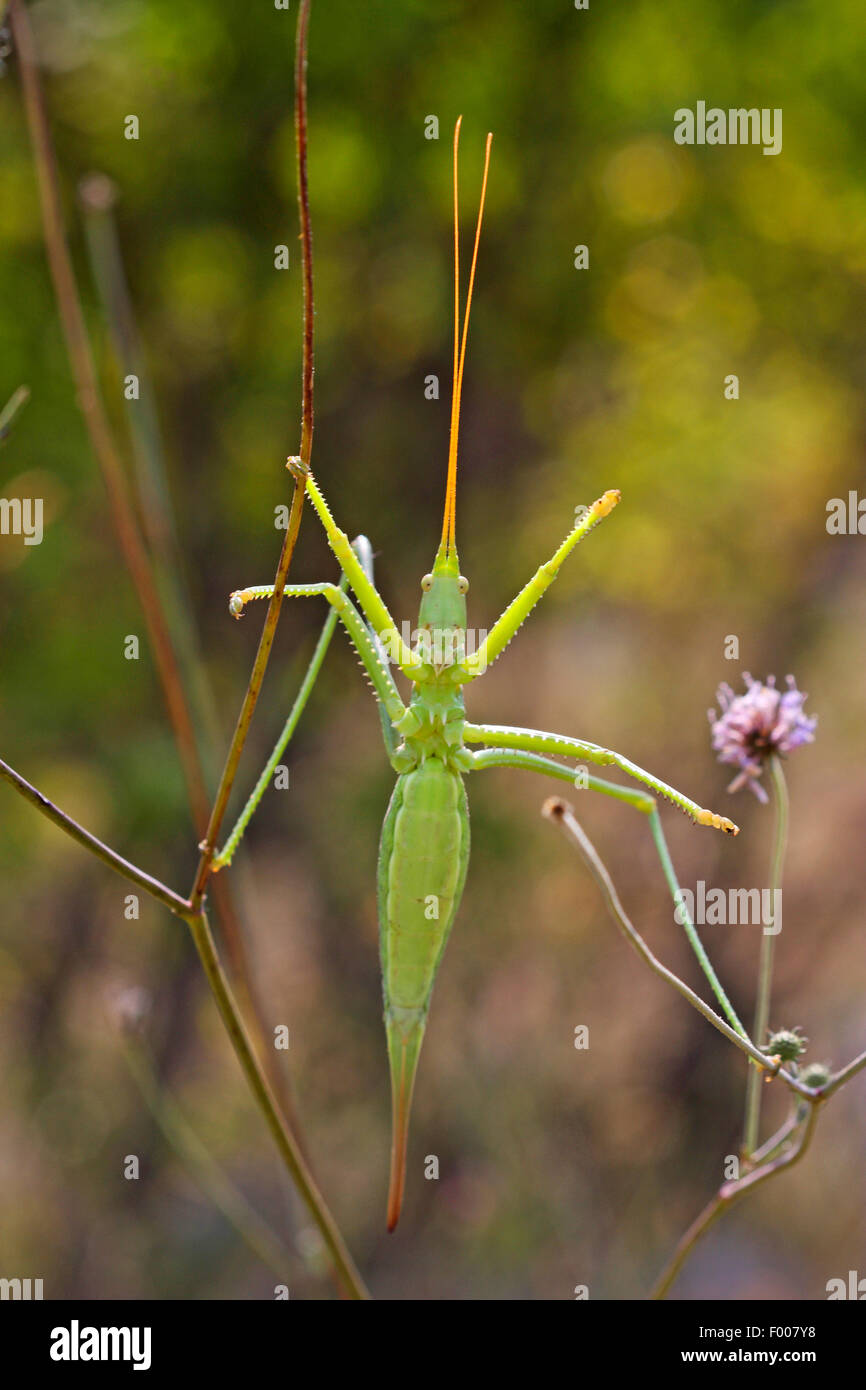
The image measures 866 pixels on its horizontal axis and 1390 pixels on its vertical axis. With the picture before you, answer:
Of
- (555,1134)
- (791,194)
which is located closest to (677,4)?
(791,194)

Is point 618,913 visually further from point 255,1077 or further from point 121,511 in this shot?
point 121,511

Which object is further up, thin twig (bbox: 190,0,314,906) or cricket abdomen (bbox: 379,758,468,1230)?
thin twig (bbox: 190,0,314,906)

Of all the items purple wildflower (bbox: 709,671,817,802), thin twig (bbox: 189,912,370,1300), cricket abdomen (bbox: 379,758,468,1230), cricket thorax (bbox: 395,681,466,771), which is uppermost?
purple wildflower (bbox: 709,671,817,802)

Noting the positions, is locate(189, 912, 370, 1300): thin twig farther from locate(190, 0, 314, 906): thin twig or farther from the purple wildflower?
the purple wildflower

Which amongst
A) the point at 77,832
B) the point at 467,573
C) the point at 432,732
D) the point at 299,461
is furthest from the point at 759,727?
the point at 467,573

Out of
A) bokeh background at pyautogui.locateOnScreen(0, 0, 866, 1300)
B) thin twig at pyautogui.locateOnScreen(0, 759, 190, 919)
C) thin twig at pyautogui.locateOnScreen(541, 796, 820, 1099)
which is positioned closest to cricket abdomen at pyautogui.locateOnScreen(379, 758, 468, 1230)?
thin twig at pyautogui.locateOnScreen(541, 796, 820, 1099)

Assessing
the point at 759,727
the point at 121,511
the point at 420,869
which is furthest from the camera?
the point at 759,727
